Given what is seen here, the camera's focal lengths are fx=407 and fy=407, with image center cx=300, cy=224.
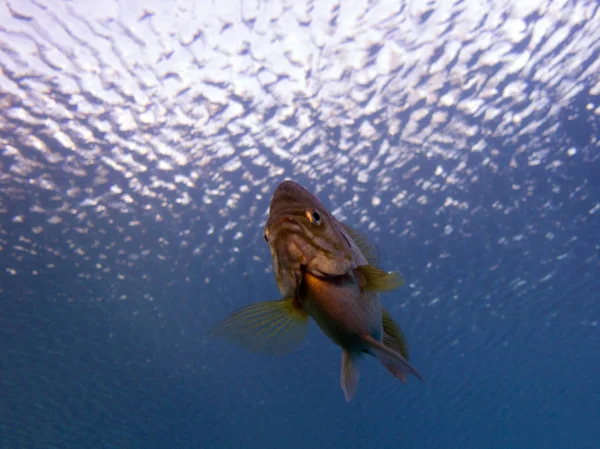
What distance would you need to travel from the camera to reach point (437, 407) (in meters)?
32.4

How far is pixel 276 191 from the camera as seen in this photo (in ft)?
5.39

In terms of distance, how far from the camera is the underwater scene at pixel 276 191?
7.32 metres

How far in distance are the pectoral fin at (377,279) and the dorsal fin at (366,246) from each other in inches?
14.0

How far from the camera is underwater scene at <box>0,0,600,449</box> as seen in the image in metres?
A: 7.32

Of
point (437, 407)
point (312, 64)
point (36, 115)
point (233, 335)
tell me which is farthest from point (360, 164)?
point (437, 407)

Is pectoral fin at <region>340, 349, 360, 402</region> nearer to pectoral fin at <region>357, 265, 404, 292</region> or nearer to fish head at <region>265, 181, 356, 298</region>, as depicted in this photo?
pectoral fin at <region>357, 265, 404, 292</region>

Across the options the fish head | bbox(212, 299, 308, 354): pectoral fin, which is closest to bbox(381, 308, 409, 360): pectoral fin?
bbox(212, 299, 308, 354): pectoral fin

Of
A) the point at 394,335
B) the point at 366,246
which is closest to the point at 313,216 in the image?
the point at 366,246

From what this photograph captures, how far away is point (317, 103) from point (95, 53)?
490 cm

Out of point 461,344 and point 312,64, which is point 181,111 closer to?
point 312,64

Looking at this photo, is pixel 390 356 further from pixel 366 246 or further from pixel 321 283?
pixel 366 246

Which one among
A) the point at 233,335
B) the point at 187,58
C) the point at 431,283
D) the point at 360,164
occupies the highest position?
the point at 187,58

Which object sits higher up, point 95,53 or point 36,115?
point 36,115

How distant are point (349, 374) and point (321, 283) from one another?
561 mm
